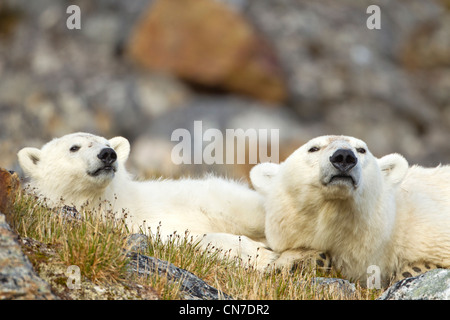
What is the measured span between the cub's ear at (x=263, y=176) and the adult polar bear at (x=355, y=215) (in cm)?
19

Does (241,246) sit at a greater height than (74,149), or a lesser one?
lesser

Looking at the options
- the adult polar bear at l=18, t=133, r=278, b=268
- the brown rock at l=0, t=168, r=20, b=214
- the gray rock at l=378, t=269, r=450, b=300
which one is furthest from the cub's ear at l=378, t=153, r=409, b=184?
the brown rock at l=0, t=168, r=20, b=214

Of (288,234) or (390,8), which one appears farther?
(390,8)

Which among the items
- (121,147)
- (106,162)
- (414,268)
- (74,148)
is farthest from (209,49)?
(414,268)

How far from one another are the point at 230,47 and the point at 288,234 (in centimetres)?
1972

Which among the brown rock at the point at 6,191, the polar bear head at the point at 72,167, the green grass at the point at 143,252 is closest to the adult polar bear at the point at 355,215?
the green grass at the point at 143,252

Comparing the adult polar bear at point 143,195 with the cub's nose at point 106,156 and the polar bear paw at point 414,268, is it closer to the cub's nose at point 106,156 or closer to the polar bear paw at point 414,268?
the cub's nose at point 106,156

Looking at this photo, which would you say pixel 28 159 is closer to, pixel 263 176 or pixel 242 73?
pixel 263 176

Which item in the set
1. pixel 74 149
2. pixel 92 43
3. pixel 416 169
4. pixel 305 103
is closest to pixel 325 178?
pixel 416 169

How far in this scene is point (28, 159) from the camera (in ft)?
28.6

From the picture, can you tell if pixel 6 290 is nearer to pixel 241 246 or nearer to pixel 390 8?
pixel 241 246

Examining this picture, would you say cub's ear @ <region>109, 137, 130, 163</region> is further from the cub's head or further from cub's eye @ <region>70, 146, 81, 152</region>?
the cub's head

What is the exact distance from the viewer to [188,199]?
9.15m

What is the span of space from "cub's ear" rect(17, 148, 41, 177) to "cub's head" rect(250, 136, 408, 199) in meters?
2.70
